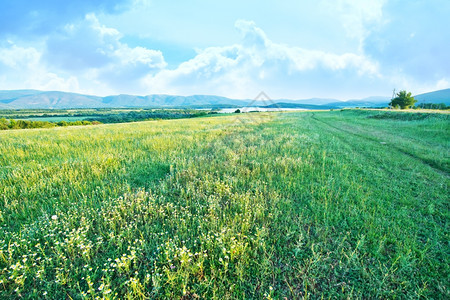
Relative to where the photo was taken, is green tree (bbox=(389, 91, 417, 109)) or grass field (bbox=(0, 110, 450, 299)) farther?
green tree (bbox=(389, 91, 417, 109))

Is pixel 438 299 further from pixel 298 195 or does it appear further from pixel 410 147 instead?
pixel 410 147

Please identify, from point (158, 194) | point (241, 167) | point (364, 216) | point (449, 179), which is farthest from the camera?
point (241, 167)

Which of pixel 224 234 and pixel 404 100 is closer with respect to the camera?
pixel 224 234

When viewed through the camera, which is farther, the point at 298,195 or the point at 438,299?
the point at 298,195

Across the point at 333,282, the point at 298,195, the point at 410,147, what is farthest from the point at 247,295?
the point at 410,147

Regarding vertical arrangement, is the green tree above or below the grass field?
above

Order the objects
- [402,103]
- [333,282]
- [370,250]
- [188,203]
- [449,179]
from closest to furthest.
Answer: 1. [333,282]
2. [370,250]
3. [188,203]
4. [449,179]
5. [402,103]

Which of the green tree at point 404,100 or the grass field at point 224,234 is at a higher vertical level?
the green tree at point 404,100

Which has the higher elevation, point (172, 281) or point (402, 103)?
point (402, 103)

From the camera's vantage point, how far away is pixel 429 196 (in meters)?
5.30

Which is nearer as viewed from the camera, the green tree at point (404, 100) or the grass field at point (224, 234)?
the grass field at point (224, 234)

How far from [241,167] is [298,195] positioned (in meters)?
2.49

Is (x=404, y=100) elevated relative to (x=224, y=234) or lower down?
elevated

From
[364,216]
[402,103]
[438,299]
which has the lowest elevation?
[438,299]
